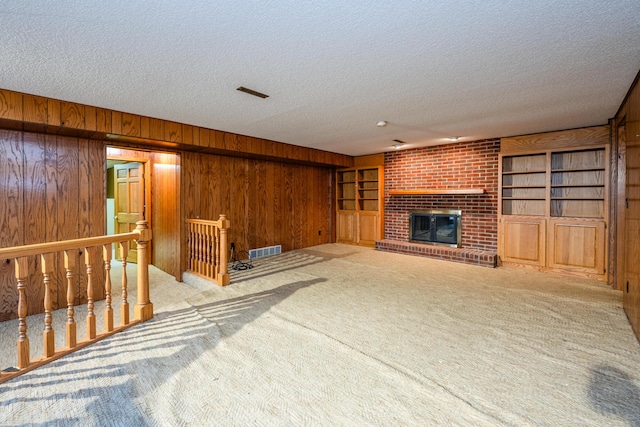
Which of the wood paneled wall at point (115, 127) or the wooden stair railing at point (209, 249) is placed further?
the wooden stair railing at point (209, 249)

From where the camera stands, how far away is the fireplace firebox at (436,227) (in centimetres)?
557

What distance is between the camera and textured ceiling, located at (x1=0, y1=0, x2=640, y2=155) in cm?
160

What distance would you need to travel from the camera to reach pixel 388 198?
259 inches

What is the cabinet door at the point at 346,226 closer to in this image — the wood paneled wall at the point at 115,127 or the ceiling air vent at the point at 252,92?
the wood paneled wall at the point at 115,127

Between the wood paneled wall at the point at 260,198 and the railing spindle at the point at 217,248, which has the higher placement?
the wood paneled wall at the point at 260,198

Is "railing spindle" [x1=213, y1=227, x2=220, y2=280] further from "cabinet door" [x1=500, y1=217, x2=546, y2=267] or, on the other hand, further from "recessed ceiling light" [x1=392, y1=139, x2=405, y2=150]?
"cabinet door" [x1=500, y1=217, x2=546, y2=267]

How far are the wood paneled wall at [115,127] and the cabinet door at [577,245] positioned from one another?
457 centimetres

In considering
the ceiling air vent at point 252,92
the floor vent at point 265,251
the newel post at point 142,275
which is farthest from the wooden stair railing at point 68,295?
the floor vent at point 265,251

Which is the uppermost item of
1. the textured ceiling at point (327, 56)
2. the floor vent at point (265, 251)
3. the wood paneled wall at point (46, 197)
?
the textured ceiling at point (327, 56)

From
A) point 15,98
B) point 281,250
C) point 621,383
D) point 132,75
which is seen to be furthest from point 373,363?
point 281,250

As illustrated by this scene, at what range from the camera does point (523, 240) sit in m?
4.75

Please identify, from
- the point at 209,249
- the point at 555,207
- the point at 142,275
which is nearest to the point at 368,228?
the point at 555,207

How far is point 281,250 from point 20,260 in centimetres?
436

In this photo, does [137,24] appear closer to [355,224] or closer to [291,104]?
[291,104]
